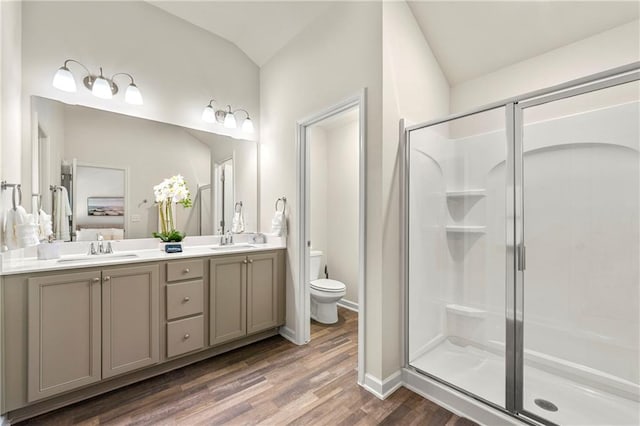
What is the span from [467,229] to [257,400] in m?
1.88

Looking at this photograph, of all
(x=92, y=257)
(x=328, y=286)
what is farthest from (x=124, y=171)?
(x=328, y=286)

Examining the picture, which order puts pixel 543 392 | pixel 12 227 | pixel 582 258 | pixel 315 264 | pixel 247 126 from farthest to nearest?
pixel 315 264
pixel 247 126
pixel 582 258
pixel 543 392
pixel 12 227

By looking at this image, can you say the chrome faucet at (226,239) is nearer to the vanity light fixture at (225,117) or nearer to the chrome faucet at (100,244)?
the chrome faucet at (100,244)

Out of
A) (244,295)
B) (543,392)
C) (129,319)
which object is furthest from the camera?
(244,295)

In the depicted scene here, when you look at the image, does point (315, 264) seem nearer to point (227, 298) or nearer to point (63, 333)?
point (227, 298)

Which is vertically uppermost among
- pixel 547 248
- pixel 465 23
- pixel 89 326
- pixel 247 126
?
pixel 465 23

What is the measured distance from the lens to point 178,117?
2.55 m

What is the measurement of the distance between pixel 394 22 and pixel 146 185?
2.31 m

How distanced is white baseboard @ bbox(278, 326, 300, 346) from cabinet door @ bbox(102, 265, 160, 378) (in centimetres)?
110

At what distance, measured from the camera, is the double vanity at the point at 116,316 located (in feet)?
5.05

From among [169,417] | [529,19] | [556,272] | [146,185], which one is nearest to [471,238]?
[556,272]

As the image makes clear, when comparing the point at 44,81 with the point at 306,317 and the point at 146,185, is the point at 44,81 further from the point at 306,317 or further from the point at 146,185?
the point at 306,317

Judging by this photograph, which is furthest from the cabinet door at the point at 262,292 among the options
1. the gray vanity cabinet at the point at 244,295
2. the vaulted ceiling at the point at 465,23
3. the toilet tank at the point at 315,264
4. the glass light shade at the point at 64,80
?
the vaulted ceiling at the point at 465,23

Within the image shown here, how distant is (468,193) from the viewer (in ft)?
6.76
